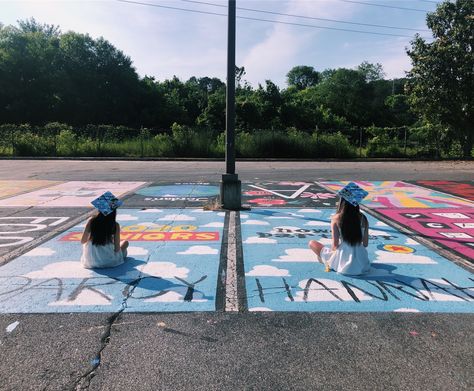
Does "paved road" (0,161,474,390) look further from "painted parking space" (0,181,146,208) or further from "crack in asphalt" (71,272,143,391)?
"painted parking space" (0,181,146,208)

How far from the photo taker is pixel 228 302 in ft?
15.0

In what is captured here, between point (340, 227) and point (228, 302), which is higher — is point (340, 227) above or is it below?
above

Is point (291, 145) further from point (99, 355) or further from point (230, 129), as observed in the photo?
point (99, 355)

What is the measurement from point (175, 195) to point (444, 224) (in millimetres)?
7136

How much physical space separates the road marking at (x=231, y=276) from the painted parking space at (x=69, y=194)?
16.3 feet

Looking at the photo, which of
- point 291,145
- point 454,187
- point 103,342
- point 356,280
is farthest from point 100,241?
point 291,145

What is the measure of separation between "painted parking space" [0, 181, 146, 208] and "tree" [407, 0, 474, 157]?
23.6m

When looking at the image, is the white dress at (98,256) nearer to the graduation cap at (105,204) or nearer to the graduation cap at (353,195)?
the graduation cap at (105,204)

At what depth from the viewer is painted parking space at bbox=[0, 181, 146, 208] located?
10766 millimetres

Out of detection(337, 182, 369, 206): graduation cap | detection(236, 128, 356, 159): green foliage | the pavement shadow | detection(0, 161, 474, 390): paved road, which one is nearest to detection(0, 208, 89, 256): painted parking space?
the pavement shadow

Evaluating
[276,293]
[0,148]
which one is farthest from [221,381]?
[0,148]

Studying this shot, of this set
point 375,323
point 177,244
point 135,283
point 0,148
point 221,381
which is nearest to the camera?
point 221,381

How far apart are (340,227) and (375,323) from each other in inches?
60.3

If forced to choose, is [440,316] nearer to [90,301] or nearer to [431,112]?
[90,301]
